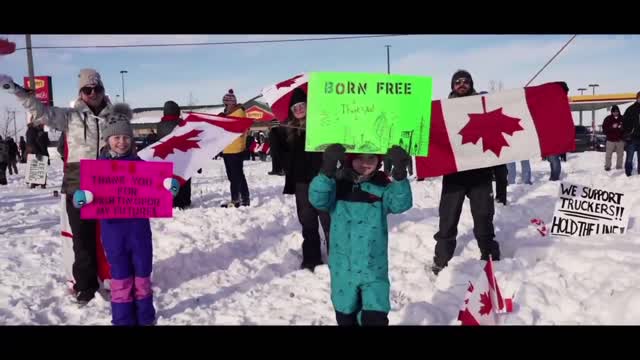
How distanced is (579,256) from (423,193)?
16.7ft

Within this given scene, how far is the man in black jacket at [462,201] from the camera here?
16.2 ft

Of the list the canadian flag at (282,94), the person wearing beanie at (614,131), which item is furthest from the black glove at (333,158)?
the person wearing beanie at (614,131)

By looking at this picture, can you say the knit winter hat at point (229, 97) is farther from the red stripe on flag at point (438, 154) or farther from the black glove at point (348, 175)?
the black glove at point (348, 175)

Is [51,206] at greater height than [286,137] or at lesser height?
lesser

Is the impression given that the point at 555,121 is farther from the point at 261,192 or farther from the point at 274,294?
the point at 261,192

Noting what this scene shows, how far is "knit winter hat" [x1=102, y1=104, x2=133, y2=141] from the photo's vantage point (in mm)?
3994

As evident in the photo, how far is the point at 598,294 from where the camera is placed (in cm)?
423

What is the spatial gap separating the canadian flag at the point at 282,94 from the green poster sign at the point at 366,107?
237 centimetres

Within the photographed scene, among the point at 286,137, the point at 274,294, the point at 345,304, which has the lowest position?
the point at 274,294

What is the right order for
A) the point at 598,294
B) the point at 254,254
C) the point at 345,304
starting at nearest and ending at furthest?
1. the point at 345,304
2. the point at 598,294
3. the point at 254,254

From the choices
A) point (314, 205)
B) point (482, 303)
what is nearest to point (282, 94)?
point (314, 205)

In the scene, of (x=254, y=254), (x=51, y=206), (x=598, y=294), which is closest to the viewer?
(x=598, y=294)

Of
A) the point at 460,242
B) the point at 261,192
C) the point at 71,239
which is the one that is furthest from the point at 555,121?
the point at 261,192

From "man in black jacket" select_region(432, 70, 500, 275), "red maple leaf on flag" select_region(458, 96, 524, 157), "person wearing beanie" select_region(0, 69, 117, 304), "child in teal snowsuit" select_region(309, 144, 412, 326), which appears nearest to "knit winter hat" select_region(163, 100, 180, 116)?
"person wearing beanie" select_region(0, 69, 117, 304)
